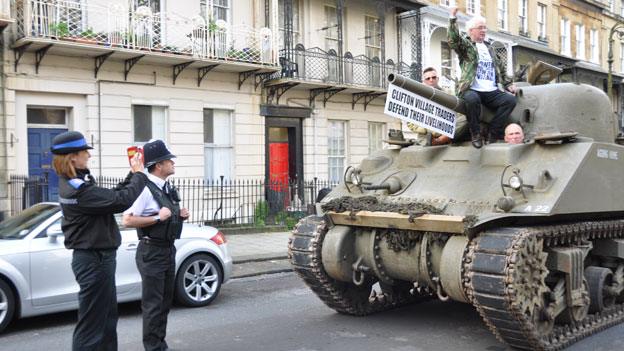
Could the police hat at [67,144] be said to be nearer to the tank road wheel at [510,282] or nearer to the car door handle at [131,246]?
the car door handle at [131,246]

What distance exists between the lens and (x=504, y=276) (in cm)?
522

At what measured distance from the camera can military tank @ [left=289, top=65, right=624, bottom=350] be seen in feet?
18.1

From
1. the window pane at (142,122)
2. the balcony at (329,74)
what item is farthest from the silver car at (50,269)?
the balcony at (329,74)

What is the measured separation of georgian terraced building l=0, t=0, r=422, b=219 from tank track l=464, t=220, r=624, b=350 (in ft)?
36.8

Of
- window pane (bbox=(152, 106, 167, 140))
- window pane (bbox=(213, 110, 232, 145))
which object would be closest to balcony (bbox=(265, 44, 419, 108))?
window pane (bbox=(213, 110, 232, 145))

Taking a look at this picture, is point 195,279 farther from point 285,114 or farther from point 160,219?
point 285,114

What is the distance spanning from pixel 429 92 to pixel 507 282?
209 cm

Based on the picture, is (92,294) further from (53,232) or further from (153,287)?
(53,232)

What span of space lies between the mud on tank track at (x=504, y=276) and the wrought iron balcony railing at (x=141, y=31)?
31.0ft

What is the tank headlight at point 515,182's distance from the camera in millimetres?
5816

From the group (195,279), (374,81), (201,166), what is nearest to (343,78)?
(374,81)

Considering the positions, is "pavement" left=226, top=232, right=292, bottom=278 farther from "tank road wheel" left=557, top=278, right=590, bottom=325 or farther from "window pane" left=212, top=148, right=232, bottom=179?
"tank road wheel" left=557, top=278, right=590, bottom=325

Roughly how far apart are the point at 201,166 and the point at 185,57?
302 cm

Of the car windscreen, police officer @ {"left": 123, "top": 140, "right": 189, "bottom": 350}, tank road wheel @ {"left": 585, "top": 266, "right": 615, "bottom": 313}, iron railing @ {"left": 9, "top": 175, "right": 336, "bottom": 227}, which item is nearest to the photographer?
police officer @ {"left": 123, "top": 140, "right": 189, "bottom": 350}
